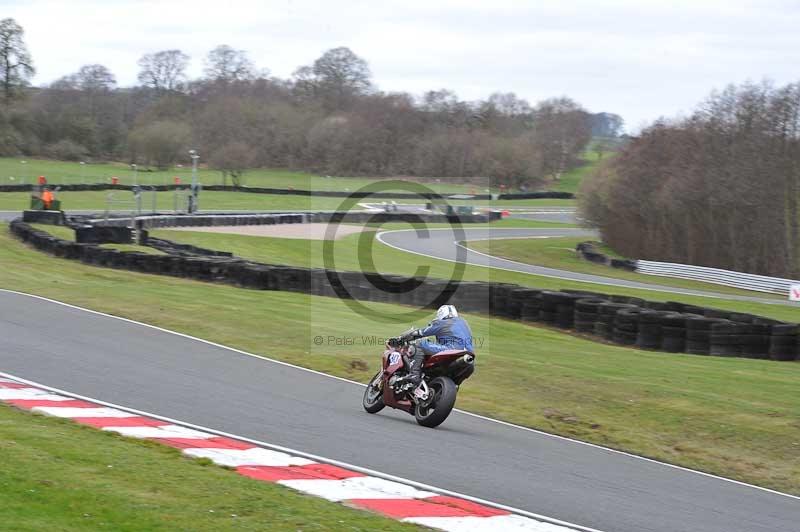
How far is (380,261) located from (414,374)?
27707 millimetres

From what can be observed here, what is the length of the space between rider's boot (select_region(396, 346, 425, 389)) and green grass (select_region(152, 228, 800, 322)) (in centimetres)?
2146

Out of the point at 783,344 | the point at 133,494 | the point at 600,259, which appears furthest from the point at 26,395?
the point at 600,259

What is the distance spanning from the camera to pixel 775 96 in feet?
140

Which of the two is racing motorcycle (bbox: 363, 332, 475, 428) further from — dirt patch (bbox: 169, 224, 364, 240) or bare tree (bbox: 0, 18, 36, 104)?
bare tree (bbox: 0, 18, 36, 104)

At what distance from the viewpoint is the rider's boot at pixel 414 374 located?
10.6m

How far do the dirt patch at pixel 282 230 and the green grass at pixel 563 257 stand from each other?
7.71 m

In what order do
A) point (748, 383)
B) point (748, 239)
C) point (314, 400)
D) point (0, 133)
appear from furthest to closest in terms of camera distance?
point (0, 133)
point (748, 239)
point (748, 383)
point (314, 400)

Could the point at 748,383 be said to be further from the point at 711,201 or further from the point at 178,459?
the point at 711,201

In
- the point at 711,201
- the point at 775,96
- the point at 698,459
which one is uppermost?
the point at 775,96

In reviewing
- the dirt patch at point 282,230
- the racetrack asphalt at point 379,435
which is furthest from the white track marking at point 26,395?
the dirt patch at point 282,230

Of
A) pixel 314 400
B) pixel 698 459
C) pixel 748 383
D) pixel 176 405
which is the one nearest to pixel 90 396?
pixel 176 405

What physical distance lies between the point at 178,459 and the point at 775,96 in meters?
40.7

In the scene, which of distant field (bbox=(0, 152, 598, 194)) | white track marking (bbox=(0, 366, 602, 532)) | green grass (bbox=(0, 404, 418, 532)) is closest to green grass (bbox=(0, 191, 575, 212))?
distant field (bbox=(0, 152, 598, 194))

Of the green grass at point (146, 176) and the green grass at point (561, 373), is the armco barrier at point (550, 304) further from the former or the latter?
the green grass at point (146, 176)
